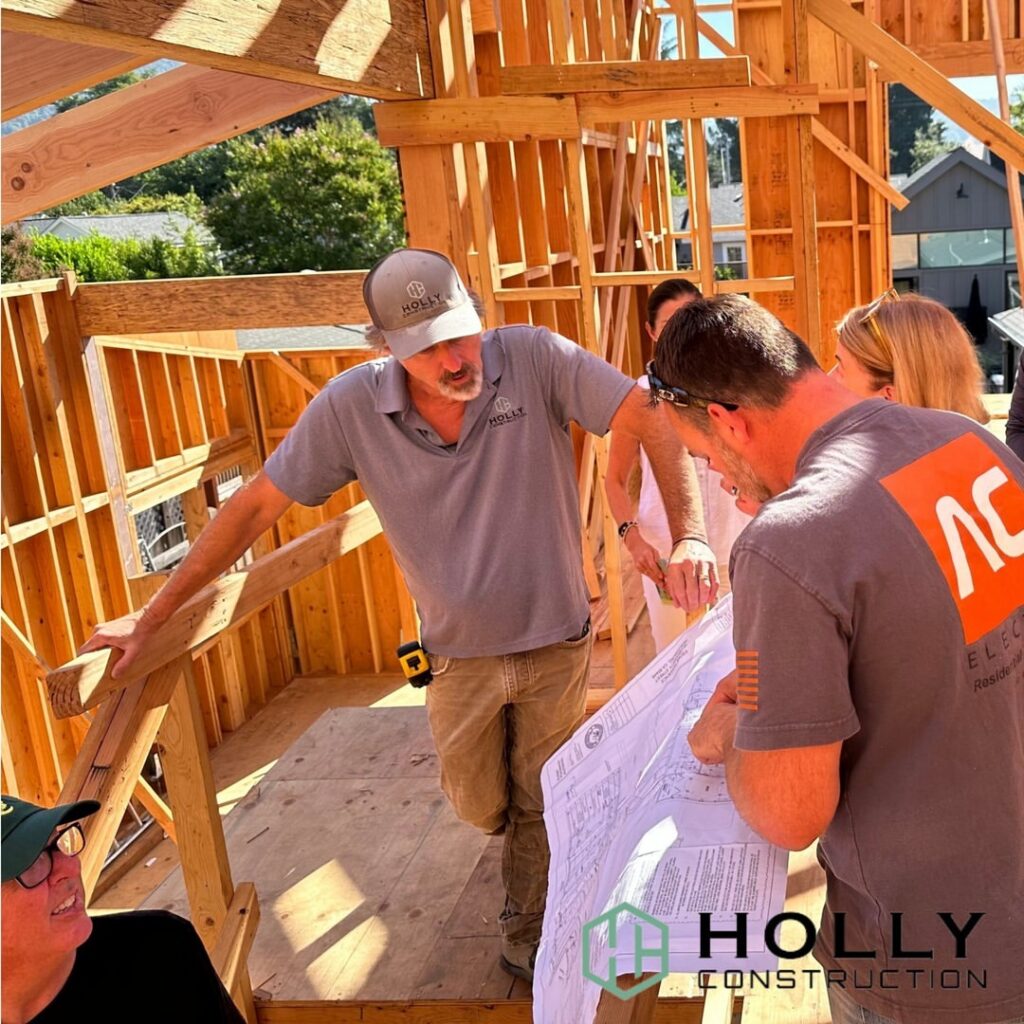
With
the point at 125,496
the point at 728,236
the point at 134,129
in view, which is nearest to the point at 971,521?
the point at 134,129

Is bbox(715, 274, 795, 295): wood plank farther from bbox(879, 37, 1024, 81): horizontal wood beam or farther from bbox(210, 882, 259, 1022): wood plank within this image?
bbox(879, 37, 1024, 81): horizontal wood beam

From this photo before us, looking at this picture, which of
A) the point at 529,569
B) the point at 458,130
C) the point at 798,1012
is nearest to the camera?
the point at 798,1012

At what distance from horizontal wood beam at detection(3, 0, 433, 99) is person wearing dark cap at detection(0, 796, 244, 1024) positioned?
62.3 inches

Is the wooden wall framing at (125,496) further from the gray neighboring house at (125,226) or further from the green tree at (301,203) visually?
the green tree at (301,203)

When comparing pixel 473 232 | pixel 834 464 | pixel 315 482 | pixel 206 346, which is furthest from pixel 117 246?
pixel 834 464

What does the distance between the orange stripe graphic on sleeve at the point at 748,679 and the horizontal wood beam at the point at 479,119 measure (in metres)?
3.41

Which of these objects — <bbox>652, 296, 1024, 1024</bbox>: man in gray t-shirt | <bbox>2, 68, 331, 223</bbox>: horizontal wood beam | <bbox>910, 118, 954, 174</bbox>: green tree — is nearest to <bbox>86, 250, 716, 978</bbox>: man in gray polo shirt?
<bbox>652, 296, 1024, 1024</bbox>: man in gray t-shirt

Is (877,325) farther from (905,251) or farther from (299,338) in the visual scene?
(905,251)

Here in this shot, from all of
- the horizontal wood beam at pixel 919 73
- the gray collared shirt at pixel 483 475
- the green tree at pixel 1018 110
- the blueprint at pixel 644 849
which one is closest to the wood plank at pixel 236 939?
the gray collared shirt at pixel 483 475

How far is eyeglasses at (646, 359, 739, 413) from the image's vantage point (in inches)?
61.3

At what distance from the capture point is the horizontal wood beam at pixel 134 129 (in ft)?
15.9

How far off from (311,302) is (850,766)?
5.76 metres

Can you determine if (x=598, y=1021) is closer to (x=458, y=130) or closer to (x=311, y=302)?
(x=458, y=130)

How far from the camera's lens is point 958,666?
4.57 ft
